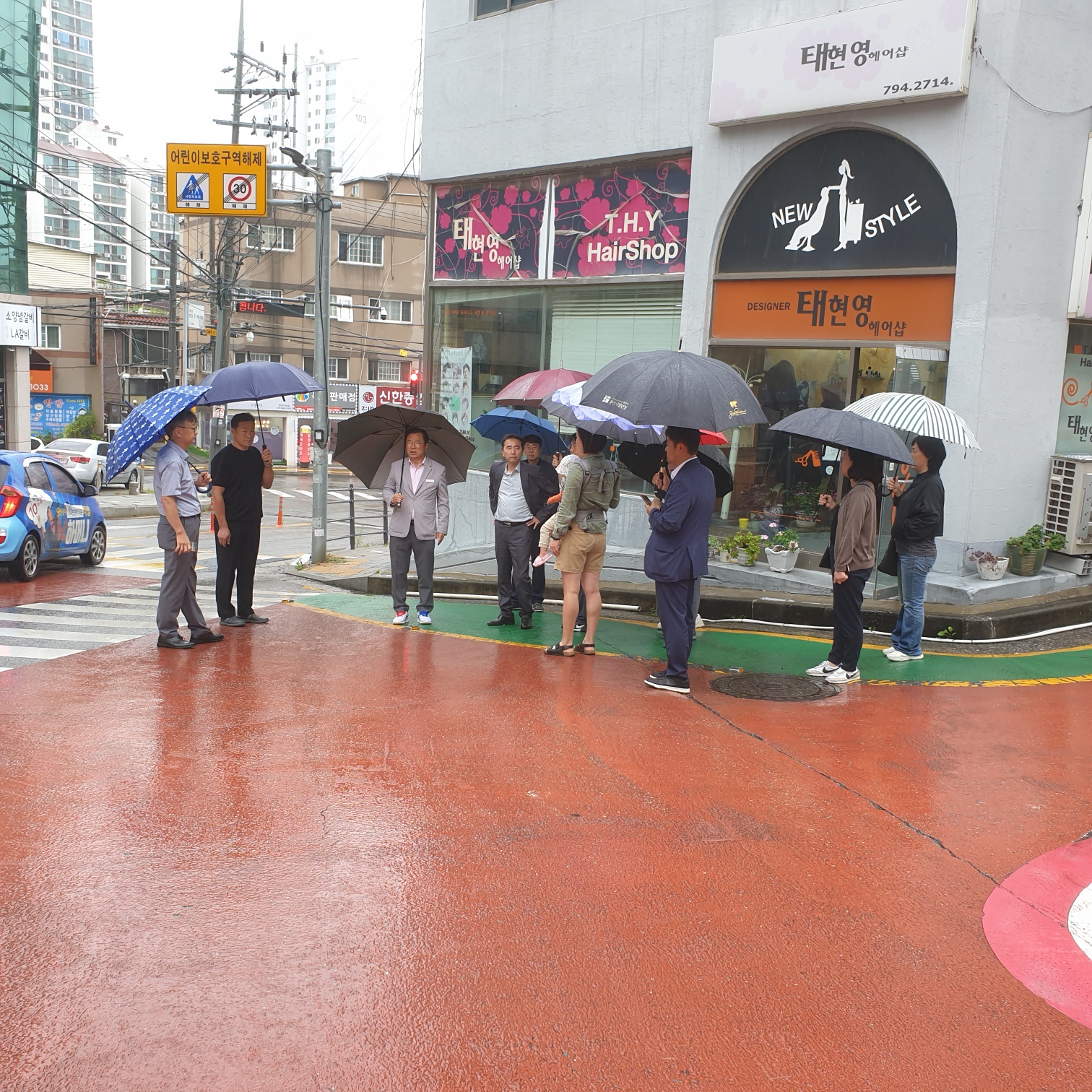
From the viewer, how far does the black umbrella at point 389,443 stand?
9.88 meters

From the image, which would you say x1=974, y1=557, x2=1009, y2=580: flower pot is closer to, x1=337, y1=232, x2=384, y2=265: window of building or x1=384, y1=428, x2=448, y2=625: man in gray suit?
x1=384, y1=428, x2=448, y2=625: man in gray suit

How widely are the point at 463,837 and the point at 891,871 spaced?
1999 millimetres

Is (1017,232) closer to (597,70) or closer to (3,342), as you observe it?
(597,70)

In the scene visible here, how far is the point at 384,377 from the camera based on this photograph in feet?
185

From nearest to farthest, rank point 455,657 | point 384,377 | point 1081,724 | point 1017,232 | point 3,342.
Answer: point 1081,724 → point 455,657 → point 1017,232 → point 3,342 → point 384,377

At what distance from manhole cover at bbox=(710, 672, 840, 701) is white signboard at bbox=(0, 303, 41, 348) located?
93.8ft

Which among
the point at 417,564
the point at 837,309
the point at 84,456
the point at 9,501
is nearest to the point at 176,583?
the point at 417,564

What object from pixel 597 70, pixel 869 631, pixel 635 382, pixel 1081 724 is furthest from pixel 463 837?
pixel 597 70

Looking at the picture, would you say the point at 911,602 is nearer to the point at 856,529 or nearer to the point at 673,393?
the point at 856,529

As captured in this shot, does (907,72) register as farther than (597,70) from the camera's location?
No

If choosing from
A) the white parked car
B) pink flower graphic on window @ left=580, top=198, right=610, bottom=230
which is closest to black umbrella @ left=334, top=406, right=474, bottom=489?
pink flower graphic on window @ left=580, top=198, right=610, bottom=230

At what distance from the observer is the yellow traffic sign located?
60.5ft

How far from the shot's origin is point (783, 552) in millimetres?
11359

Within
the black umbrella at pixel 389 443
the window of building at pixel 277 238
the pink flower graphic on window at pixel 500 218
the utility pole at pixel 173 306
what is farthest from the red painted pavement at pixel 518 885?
the window of building at pixel 277 238
